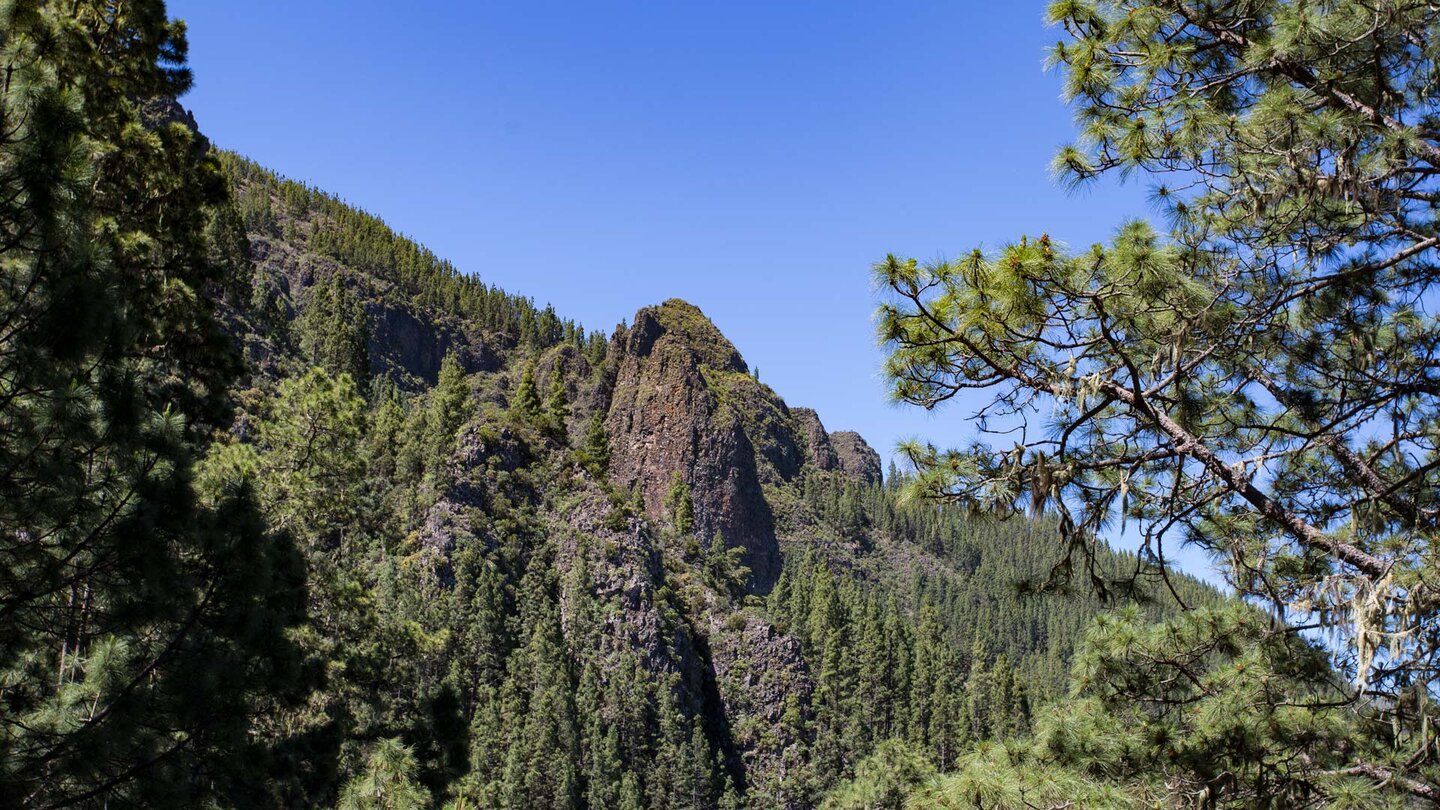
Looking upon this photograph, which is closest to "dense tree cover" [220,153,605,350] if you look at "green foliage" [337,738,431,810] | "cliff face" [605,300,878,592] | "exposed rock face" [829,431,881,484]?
"cliff face" [605,300,878,592]

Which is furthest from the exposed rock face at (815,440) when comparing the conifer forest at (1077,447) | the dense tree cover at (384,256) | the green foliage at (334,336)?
the conifer forest at (1077,447)

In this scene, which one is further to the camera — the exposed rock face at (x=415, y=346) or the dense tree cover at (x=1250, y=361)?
the exposed rock face at (x=415, y=346)

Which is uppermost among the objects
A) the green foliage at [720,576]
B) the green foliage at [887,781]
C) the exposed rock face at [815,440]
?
the exposed rock face at [815,440]

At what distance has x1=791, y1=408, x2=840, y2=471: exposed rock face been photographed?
487 feet

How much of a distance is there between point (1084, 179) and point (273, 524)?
13.4 m

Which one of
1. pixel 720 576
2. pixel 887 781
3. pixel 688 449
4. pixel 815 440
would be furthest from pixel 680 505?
pixel 815 440

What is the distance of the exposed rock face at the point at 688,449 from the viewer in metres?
84.0

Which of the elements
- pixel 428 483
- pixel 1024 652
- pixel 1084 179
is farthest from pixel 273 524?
pixel 1024 652

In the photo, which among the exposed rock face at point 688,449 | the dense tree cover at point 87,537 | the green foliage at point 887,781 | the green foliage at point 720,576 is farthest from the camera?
the exposed rock face at point 688,449

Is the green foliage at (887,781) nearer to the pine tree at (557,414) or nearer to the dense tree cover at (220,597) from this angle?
the dense tree cover at (220,597)

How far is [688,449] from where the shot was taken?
275ft

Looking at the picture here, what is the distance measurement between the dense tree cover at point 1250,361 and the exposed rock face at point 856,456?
165m

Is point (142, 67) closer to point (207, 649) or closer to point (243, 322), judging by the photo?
point (207, 649)

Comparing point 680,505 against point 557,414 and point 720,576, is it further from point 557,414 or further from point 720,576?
point 557,414
